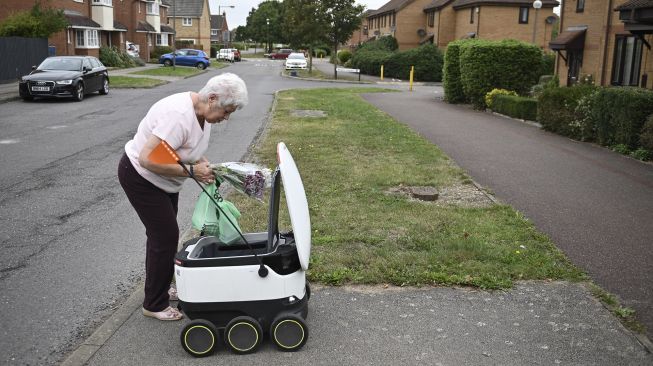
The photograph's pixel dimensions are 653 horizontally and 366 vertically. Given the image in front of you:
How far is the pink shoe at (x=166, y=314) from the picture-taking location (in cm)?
Answer: 442

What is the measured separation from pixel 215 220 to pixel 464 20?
51.9 m

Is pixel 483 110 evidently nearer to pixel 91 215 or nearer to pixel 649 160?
pixel 649 160

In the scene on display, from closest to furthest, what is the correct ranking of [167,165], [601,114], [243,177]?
[167,165]
[243,177]
[601,114]

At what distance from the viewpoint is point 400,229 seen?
22.0 feet

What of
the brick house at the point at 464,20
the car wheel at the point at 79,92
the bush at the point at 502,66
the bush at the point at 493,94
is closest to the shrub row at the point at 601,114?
the bush at the point at 493,94

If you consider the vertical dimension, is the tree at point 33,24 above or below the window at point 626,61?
above

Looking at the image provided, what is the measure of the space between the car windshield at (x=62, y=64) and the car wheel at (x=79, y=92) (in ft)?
3.41

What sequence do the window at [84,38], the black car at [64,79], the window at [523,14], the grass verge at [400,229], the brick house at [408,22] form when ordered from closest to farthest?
the grass verge at [400,229] < the black car at [64,79] < the window at [84,38] < the window at [523,14] < the brick house at [408,22]

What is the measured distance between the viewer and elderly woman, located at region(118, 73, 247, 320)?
12.8ft

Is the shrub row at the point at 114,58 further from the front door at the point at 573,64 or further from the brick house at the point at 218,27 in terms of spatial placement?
the brick house at the point at 218,27

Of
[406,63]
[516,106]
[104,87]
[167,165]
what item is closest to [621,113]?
[516,106]

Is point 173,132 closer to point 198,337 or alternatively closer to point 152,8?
point 198,337

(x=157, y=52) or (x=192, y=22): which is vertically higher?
(x=192, y=22)

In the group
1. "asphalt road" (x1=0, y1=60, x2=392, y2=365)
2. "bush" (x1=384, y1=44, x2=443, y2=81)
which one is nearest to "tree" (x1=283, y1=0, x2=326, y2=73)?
"bush" (x1=384, y1=44, x2=443, y2=81)
